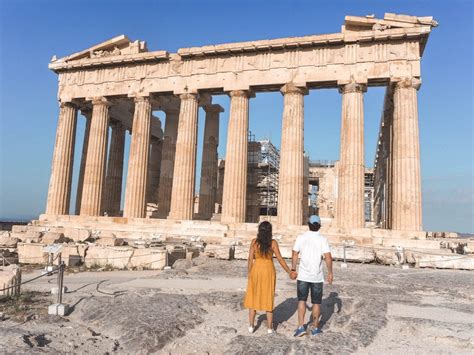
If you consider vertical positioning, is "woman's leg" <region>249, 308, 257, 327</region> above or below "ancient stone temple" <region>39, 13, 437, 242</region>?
below

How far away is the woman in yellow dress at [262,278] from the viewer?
528 centimetres

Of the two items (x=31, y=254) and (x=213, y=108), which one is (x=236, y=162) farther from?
(x=31, y=254)

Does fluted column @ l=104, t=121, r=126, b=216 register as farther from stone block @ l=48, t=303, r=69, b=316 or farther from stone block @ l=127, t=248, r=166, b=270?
stone block @ l=48, t=303, r=69, b=316

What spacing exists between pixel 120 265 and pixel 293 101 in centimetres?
1332

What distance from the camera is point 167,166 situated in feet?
86.2

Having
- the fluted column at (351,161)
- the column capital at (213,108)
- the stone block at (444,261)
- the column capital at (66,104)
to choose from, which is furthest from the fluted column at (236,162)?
the column capital at (66,104)

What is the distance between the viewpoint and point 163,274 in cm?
1048

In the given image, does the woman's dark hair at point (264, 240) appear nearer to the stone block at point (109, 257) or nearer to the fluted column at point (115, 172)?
the stone block at point (109, 257)

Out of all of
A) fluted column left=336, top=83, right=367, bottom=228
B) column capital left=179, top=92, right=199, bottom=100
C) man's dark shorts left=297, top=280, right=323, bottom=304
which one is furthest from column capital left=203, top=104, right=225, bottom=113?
man's dark shorts left=297, top=280, right=323, bottom=304

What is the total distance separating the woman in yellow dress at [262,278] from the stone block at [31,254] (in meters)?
9.84

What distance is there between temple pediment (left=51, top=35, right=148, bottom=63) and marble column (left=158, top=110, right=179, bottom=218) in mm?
4805

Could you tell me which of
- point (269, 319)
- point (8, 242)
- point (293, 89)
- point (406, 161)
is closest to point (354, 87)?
point (293, 89)

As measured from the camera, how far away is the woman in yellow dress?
208 inches

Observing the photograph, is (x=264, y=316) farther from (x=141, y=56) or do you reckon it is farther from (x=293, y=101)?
(x=141, y=56)
